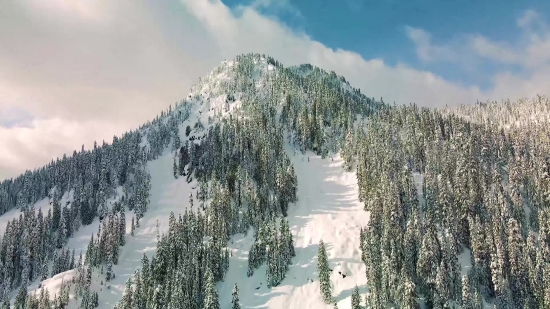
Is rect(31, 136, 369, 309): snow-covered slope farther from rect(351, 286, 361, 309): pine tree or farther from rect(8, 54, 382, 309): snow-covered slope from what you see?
rect(351, 286, 361, 309): pine tree

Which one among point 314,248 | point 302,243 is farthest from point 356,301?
point 302,243

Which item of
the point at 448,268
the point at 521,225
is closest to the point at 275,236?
the point at 448,268

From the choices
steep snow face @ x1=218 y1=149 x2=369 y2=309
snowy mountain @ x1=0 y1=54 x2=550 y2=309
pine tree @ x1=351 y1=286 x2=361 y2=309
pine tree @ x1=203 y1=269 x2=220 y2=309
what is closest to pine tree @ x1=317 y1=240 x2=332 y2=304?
snowy mountain @ x1=0 y1=54 x2=550 y2=309

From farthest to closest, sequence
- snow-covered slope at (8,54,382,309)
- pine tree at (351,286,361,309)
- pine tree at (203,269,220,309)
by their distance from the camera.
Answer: snow-covered slope at (8,54,382,309) < pine tree at (203,269,220,309) < pine tree at (351,286,361,309)

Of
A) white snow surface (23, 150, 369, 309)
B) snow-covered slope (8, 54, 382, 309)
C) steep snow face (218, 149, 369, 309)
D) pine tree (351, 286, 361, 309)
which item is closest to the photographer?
pine tree (351, 286, 361, 309)

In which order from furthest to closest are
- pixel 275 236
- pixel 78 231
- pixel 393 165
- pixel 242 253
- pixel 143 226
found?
1. pixel 78 231
2. pixel 143 226
3. pixel 393 165
4. pixel 242 253
5. pixel 275 236

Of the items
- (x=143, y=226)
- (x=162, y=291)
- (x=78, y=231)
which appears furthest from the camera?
(x=78, y=231)

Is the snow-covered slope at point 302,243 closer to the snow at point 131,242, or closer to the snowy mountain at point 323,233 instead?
the snow at point 131,242

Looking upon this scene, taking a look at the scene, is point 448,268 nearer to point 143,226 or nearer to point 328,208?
point 328,208

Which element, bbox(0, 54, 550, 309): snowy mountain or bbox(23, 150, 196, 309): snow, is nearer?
bbox(0, 54, 550, 309): snowy mountain
